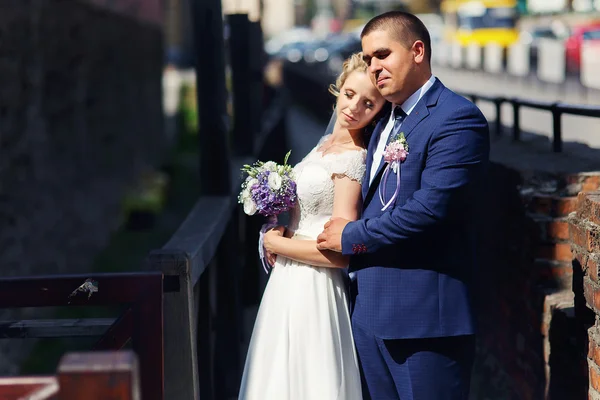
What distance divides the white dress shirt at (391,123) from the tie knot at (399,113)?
13 mm

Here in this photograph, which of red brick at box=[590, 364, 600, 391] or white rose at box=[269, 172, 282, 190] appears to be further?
white rose at box=[269, 172, 282, 190]

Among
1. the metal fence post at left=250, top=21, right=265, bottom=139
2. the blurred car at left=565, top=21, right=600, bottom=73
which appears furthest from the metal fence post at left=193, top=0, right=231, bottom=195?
the blurred car at left=565, top=21, right=600, bottom=73

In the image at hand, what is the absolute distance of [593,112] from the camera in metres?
4.71

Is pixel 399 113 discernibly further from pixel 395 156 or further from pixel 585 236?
pixel 585 236

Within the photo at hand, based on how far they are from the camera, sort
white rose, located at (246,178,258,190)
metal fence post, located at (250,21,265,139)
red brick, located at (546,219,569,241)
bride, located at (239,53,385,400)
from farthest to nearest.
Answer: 1. metal fence post, located at (250,21,265,139)
2. red brick, located at (546,219,569,241)
3. white rose, located at (246,178,258,190)
4. bride, located at (239,53,385,400)

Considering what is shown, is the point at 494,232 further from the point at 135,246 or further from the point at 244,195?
the point at 135,246

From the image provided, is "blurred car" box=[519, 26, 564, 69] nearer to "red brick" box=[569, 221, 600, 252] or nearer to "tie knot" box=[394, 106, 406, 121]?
"red brick" box=[569, 221, 600, 252]

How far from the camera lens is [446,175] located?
330 cm

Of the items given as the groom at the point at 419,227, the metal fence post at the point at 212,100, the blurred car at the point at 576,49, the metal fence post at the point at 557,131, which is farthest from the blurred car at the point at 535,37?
the groom at the point at 419,227

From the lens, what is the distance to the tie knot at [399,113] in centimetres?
354

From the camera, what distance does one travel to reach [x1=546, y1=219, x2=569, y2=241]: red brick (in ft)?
14.3

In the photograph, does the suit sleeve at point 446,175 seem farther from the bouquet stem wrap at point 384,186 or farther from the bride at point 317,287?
the bride at point 317,287

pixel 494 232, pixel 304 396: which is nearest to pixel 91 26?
pixel 494 232

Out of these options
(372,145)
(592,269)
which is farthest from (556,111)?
(372,145)
